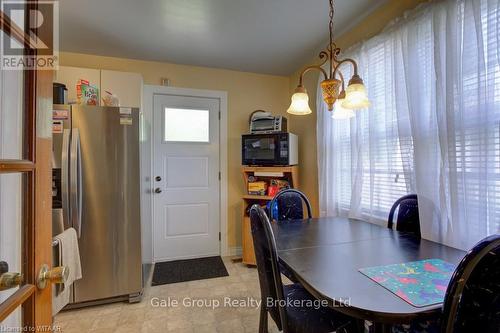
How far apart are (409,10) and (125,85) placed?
268 centimetres

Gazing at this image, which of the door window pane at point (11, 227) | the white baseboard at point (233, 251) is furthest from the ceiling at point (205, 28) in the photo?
the white baseboard at point (233, 251)

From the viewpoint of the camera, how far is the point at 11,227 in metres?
0.61

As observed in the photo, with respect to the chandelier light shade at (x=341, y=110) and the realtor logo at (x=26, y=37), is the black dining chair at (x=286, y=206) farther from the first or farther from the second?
the realtor logo at (x=26, y=37)

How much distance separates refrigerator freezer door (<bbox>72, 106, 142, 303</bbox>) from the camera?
6.47 feet

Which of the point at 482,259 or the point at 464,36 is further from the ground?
the point at 464,36

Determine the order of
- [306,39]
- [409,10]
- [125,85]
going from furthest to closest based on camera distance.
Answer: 1. [125,85]
2. [306,39]
3. [409,10]

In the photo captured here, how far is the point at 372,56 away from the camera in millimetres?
1952

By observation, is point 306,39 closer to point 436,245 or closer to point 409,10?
point 409,10

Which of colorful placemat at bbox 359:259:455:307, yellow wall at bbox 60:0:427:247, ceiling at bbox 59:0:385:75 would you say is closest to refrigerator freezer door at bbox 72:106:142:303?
ceiling at bbox 59:0:385:75

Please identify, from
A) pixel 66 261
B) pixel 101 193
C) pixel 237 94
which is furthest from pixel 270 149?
pixel 66 261

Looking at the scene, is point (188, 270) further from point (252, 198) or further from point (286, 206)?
point (286, 206)

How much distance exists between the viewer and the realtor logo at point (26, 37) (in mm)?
578

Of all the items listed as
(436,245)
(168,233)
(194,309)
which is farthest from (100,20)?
(436,245)

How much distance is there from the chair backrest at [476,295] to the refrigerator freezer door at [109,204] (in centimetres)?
212
